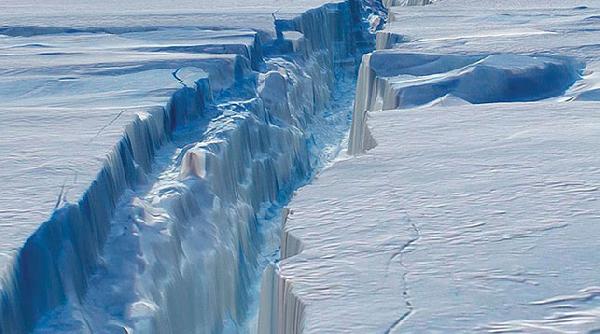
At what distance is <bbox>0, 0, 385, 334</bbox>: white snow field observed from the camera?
2.88m

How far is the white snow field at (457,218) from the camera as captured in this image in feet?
6.54

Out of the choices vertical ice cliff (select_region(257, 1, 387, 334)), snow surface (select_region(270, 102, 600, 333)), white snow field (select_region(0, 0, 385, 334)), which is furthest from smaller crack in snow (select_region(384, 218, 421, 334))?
white snow field (select_region(0, 0, 385, 334))

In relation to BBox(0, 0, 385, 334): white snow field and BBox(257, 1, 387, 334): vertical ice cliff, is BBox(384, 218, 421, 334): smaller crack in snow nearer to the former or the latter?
BBox(257, 1, 387, 334): vertical ice cliff

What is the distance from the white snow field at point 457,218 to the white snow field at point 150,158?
22.7 inches

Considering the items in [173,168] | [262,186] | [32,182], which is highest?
Answer: [32,182]

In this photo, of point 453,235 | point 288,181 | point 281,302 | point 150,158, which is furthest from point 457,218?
point 288,181

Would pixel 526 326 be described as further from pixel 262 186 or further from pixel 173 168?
pixel 262 186

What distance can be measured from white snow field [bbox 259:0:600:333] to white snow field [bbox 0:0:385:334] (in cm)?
58

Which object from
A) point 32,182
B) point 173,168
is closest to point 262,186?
point 173,168

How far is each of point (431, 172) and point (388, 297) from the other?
96cm

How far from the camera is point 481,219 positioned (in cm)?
251

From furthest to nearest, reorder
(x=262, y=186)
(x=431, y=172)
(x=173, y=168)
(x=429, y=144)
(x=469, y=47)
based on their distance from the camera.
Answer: (x=469, y=47) < (x=262, y=186) < (x=173, y=168) < (x=429, y=144) < (x=431, y=172)

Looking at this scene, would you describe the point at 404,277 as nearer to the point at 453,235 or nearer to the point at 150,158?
the point at 453,235

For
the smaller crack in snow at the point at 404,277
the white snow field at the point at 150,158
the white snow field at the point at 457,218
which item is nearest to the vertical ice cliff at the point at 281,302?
the white snow field at the point at 457,218
